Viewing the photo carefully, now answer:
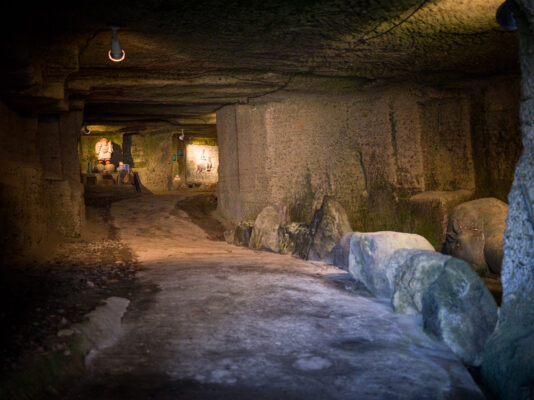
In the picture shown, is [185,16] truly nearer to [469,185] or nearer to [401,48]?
[401,48]

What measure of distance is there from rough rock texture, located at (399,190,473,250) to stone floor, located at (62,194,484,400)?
310 centimetres

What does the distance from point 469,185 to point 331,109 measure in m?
2.92

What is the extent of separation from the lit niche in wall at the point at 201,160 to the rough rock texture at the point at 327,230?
1439cm

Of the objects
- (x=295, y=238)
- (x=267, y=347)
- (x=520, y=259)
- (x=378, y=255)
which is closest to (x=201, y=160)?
(x=295, y=238)

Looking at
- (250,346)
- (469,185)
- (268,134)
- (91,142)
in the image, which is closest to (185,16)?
(250,346)

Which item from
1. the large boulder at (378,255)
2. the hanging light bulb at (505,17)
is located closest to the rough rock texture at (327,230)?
the large boulder at (378,255)

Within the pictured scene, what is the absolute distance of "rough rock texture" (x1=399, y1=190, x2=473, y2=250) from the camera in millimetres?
7207

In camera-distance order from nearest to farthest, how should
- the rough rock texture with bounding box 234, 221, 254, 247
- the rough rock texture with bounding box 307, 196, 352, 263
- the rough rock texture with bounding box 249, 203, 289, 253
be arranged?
the rough rock texture with bounding box 307, 196, 352, 263, the rough rock texture with bounding box 249, 203, 289, 253, the rough rock texture with bounding box 234, 221, 254, 247

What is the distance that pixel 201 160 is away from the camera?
20766 millimetres

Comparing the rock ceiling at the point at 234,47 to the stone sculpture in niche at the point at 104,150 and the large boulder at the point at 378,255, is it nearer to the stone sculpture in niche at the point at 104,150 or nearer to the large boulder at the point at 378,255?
the large boulder at the point at 378,255

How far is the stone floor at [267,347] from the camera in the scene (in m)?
2.23

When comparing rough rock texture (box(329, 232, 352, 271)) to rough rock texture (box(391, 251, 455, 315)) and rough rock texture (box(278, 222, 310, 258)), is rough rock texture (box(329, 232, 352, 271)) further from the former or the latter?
rough rock texture (box(391, 251, 455, 315))

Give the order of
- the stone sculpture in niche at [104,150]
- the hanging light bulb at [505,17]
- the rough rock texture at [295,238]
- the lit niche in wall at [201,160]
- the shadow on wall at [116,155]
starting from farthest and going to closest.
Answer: the lit niche in wall at [201,160] < the shadow on wall at [116,155] < the stone sculpture in niche at [104,150] < the rough rock texture at [295,238] < the hanging light bulb at [505,17]

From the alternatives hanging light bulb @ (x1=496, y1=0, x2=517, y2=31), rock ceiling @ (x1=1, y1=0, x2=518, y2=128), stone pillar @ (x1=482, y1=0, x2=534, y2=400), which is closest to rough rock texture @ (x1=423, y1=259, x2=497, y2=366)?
stone pillar @ (x1=482, y1=0, x2=534, y2=400)
